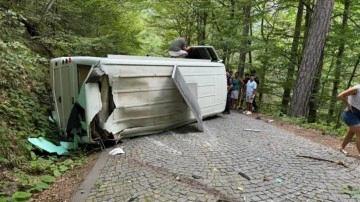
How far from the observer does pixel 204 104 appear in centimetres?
919

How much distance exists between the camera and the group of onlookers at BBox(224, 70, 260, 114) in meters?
12.7

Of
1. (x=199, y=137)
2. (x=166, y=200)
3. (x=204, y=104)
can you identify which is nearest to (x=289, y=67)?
(x=204, y=104)

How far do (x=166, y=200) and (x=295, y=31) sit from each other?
13.2 metres

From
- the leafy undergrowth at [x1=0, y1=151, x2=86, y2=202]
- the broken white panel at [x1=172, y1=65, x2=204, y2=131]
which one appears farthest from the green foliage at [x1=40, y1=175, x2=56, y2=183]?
the broken white panel at [x1=172, y1=65, x2=204, y2=131]

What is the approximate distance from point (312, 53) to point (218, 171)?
7.31 meters

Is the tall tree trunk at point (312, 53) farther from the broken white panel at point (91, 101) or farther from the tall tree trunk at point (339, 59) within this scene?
the broken white panel at point (91, 101)

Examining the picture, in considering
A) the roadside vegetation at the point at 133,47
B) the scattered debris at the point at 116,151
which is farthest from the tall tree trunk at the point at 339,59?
the scattered debris at the point at 116,151

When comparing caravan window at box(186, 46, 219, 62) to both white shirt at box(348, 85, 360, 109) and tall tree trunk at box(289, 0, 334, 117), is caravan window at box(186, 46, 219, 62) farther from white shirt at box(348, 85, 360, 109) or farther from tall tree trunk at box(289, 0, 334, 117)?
white shirt at box(348, 85, 360, 109)

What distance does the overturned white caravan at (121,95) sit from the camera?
6273mm

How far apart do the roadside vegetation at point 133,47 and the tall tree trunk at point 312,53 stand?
3 centimetres

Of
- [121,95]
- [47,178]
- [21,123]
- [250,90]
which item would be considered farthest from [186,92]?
[250,90]

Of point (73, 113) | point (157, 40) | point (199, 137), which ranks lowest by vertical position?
point (199, 137)

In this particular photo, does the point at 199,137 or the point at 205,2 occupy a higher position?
the point at 205,2

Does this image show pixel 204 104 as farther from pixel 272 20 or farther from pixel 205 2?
pixel 272 20
